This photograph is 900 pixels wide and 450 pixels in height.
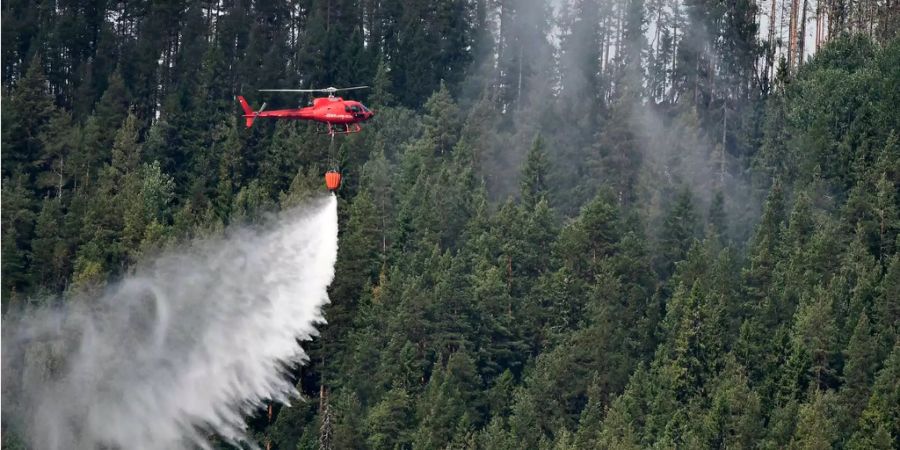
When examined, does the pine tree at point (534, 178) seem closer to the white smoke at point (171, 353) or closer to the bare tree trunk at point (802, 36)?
the white smoke at point (171, 353)

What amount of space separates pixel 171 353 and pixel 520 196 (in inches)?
1113

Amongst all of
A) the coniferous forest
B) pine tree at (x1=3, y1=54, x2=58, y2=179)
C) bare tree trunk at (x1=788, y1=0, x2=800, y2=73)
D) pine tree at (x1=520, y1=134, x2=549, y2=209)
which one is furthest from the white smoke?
bare tree trunk at (x1=788, y1=0, x2=800, y2=73)

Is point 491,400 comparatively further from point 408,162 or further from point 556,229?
point 408,162

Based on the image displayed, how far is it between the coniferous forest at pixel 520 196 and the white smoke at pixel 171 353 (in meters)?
2.85

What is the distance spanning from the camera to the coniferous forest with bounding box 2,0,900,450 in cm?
8650

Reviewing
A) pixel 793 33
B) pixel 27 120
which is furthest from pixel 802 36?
pixel 27 120

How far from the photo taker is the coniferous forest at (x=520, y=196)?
86.5m

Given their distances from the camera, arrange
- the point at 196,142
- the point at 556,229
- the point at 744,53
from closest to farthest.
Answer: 1. the point at 556,229
2. the point at 196,142
3. the point at 744,53

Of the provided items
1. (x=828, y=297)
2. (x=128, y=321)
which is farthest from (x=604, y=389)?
(x=128, y=321)

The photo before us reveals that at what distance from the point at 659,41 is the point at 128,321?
58.0m

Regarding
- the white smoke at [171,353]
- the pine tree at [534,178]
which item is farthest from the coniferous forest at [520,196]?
the white smoke at [171,353]

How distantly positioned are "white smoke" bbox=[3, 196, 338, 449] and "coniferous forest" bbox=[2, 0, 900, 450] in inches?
112

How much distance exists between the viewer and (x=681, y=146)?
373 feet

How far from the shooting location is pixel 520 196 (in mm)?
107938
